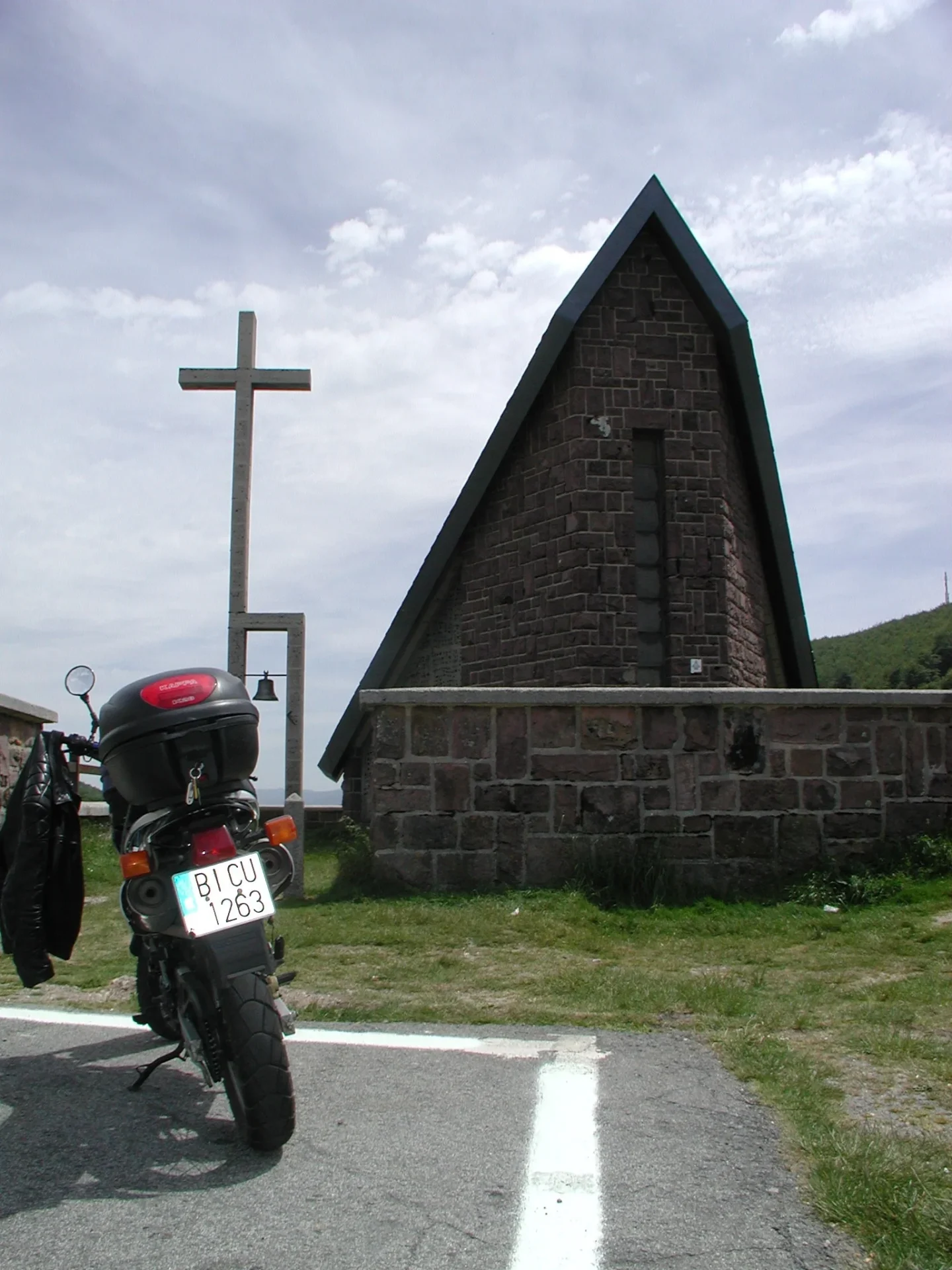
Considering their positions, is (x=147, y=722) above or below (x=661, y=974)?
above

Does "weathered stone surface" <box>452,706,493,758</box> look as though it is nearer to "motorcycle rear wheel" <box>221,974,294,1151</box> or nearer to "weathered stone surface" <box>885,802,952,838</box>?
"weathered stone surface" <box>885,802,952,838</box>

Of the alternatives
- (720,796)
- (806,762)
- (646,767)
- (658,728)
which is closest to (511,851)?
(646,767)

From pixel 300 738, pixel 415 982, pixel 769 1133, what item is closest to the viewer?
pixel 769 1133

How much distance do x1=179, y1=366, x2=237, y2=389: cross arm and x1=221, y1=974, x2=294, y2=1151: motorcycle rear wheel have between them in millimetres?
7891

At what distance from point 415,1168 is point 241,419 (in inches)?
318

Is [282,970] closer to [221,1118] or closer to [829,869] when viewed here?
[221,1118]

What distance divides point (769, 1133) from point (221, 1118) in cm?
158

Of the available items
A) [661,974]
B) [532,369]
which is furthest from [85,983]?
[532,369]

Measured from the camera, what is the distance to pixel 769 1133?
10.6 feet

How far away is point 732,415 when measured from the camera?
14.2 metres

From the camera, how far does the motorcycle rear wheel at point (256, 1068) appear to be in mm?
3109

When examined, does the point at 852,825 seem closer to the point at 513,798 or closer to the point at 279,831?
the point at 513,798

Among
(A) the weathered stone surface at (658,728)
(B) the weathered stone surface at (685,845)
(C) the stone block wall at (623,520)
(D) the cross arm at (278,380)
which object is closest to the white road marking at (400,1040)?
(B) the weathered stone surface at (685,845)

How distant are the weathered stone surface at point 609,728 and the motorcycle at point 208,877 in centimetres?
453
